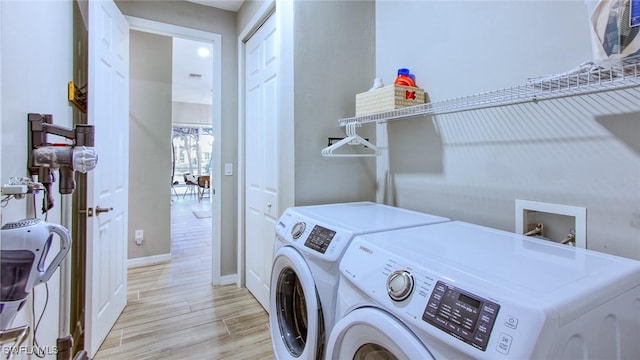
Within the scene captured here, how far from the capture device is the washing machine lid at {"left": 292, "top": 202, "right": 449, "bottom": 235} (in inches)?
50.2

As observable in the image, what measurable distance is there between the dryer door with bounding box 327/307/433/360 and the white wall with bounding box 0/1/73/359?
119 cm

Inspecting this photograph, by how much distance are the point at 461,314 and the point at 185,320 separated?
7.06ft

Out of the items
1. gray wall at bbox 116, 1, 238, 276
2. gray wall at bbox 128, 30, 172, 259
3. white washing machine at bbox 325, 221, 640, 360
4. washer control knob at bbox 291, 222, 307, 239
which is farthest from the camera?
gray wall at bbox 128, 30, 172, 259

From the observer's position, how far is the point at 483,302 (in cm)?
66

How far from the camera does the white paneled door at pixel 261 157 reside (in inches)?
88.1

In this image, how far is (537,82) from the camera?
3.34 ft

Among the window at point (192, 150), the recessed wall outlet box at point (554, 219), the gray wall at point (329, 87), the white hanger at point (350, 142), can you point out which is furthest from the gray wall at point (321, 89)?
the window at point (192, 150)

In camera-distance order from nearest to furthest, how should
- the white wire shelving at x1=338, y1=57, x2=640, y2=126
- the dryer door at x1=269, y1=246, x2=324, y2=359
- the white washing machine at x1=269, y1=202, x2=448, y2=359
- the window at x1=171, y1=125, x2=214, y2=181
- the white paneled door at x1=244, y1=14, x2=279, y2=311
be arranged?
the white wire shelving at x1=338, y1=57, x2=640, y2=126 → the white washing machine at x1=269, y1=202, x2=448, y2=359 → the dryer door at x1=269, y1=246, x2=324, y2=359 → the white paneled door at x1=244, y1=14, x2=279, y2=311 → the window at x1=171, y1=125, x2=214, y2=181

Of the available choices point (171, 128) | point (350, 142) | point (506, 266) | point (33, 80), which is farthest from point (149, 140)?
point (506, 266)

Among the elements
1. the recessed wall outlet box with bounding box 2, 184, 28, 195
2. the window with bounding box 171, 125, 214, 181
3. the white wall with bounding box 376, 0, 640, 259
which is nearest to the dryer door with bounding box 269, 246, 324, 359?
the white wall with bounding box 376, 0, 640, 259

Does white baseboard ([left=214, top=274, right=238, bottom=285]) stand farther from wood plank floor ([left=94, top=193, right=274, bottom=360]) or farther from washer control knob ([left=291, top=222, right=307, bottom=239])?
washer control knob ([left=291, top=222, right=307, bottom=239])

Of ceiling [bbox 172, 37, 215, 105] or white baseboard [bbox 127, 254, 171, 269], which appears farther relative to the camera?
ceiling [bbox 172, 37, 215, 105]

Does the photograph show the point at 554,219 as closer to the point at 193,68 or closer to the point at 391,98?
the point at 391,98

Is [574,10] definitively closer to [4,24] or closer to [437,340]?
[437,340]
